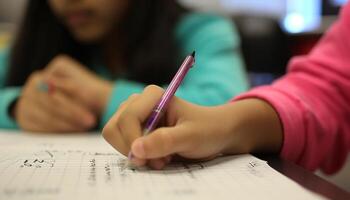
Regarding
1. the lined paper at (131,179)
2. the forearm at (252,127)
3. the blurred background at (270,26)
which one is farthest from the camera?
the blurred background at (270,26)

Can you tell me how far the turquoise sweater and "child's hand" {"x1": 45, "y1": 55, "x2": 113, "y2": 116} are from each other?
0.02 meters

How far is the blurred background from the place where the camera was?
1258 millimetres

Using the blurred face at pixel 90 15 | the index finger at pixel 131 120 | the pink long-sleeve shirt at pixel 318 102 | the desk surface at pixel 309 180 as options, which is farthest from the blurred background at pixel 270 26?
the blurred face at pixel 90 15

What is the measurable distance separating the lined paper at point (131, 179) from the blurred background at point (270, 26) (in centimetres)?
27

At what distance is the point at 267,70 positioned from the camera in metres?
1.30

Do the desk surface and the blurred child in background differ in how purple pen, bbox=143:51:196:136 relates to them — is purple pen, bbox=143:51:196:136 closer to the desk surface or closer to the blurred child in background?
the desk surface

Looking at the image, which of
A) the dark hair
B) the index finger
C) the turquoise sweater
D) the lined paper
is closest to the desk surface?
the lined paper

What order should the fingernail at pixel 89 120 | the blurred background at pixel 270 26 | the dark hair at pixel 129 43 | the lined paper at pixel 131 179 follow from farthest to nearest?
the blurred background at pixel 270 26 → the dark hair at pixel 129 43 → the fingernail at pixel 89 120 → the lined paper at pixel 131 179

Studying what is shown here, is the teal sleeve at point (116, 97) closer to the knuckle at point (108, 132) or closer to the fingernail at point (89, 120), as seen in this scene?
the fingernail at point (89, 120)

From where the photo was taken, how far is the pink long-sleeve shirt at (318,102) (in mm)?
450

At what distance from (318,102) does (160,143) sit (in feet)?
0.79

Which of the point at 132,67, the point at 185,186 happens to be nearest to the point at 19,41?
the point at 132,67

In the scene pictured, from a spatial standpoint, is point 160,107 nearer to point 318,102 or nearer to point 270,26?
point 318,102

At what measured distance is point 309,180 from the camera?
33 cm
